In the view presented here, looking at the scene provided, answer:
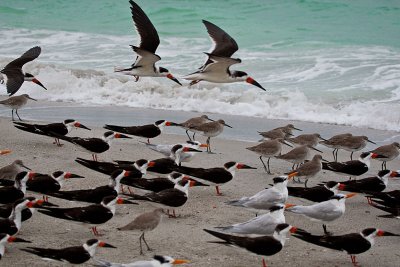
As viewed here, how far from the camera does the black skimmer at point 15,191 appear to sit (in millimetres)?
7277

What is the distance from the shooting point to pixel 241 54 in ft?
70.6

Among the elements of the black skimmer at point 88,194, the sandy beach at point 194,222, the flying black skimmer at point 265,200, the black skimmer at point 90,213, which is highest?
the black skimmer at point 90,213

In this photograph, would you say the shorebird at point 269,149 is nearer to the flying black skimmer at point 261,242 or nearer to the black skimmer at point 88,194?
the black skimmer at point 88,194

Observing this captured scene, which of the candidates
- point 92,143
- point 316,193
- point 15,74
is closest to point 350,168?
point 316,193

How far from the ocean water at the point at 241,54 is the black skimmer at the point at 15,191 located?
23.6ft

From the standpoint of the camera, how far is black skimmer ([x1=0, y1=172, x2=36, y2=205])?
7.28 metres

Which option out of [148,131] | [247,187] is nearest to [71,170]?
[148,131]

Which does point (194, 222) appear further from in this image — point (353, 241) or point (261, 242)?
point (353, 241)

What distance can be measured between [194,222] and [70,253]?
2.07 m

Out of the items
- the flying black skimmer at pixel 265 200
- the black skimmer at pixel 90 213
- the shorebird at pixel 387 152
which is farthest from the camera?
the shorebird at pixel 387 152

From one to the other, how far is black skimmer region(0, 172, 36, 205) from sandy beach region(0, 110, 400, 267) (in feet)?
1.03

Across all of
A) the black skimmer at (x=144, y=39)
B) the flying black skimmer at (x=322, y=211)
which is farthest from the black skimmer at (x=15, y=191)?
the black skimmer at (x=144, y=39)

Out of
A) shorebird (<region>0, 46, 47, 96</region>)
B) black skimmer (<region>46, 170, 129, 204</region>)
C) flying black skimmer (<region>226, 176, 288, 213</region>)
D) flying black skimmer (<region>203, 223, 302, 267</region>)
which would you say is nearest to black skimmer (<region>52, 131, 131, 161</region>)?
shorebird (<region>0, 46, 47, 96</region>)

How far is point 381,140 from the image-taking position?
12094mm
